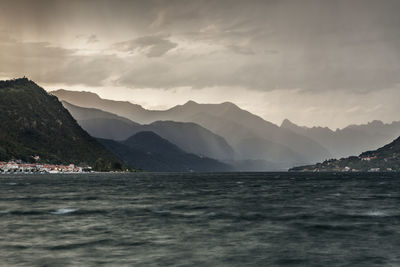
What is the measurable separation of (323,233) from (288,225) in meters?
7.84

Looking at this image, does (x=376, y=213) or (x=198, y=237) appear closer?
(x=198, y=237)

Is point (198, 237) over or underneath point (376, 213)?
over

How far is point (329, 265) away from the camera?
37.0 m

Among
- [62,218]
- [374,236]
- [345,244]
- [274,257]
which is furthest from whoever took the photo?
[62,218]

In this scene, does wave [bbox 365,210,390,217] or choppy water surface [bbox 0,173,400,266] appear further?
wave [bbox 365,210,390,217]

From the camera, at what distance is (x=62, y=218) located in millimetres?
65938

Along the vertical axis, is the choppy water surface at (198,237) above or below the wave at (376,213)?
above

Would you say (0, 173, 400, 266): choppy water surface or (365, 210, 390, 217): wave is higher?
(0, 173, 400, 266): choppy water surface

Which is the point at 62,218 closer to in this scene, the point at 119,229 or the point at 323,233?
the point at 119,229

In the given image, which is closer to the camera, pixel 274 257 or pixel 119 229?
pixel 274 257

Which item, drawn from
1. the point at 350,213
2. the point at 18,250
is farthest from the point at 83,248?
the point at 350,213

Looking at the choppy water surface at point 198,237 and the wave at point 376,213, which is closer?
the choppy water surface at point 198,237

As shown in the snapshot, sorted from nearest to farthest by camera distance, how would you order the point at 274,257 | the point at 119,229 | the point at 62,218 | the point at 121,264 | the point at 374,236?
the point at 121,264, the point at 274,257, the point at 374,236, the point at 119,229, the point at 62,218

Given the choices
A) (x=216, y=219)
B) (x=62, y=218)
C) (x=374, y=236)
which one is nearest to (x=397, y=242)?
(x=374, y=236)
